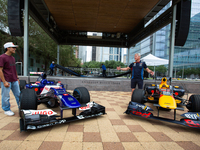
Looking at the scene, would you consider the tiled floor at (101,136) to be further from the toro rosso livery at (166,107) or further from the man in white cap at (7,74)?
the man in white cap at (7,74)

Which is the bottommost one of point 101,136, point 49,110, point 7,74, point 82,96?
point 101,136

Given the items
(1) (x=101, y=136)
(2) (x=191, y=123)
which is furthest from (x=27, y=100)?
(2) (x=191, y=123)

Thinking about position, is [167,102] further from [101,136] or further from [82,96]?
[82,96]

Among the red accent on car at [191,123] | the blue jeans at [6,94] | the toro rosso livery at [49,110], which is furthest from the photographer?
the blue jeans at [6,94]

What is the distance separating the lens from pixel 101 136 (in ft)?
7.68

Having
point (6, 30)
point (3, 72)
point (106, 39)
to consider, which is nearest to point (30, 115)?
point (3, 72)

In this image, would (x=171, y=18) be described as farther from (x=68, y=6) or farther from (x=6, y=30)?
(x=6, y=30)

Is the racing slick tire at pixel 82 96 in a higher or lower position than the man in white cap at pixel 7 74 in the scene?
lower

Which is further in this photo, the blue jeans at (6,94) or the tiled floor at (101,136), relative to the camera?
the blue jeans at (6,94)

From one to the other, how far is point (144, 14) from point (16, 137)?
39.5 ft

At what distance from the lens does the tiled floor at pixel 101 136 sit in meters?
2.02

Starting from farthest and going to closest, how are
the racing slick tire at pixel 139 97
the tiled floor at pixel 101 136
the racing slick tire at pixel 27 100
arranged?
the racing slick tire at pixel 139 97, the racing slick tire at pixel 27 100, the tiled floor at pixel 101 136

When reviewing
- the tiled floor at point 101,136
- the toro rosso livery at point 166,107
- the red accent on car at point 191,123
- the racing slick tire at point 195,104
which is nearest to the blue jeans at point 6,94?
the tiled floor at point 101,136

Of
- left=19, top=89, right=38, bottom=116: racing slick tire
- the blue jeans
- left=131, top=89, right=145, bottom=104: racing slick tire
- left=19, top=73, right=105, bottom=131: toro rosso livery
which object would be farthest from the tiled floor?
left=131, top=89, right=145, bottom=104: racing slick tire
